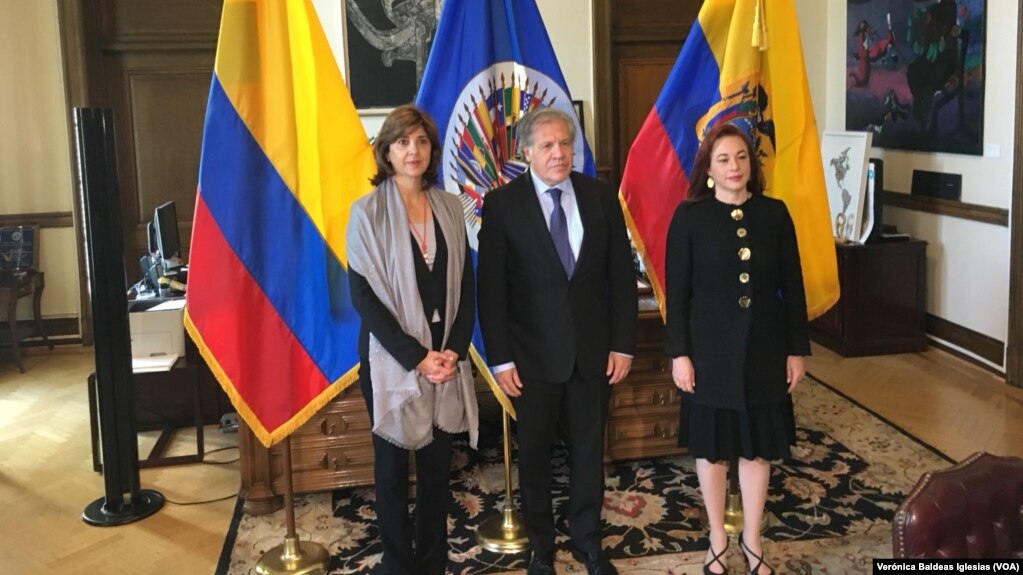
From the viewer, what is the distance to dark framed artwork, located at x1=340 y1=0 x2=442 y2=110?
252 inches

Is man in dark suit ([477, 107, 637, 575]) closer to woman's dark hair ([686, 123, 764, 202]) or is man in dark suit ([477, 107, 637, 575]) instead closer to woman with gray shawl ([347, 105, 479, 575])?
woman with gray shawl ([347, 105, 479, 575])

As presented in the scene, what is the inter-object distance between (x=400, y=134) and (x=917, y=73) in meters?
4.51

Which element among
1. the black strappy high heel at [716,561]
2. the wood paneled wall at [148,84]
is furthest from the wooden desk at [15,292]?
the black strappy high heel at [716,561]

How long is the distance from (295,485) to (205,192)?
130cm

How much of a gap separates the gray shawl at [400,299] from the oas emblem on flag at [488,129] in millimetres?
474

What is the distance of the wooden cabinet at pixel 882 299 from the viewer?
18.7ft

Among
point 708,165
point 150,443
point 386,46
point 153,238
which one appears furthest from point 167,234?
point 708,165

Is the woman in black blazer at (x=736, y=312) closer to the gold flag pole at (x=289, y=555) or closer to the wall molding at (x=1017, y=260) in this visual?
the gold flag pole at (x=289, y=555)

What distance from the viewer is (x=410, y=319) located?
8.62ft

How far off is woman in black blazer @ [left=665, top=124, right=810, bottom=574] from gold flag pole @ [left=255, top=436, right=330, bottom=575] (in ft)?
4.46

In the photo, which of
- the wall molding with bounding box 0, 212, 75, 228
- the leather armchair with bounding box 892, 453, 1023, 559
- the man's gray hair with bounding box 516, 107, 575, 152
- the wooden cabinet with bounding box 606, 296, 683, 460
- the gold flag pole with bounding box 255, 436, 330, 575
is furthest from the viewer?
the wall molding with bounding box 0, 212, 75, 228

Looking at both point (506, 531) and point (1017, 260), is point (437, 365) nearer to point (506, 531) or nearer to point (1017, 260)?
point (506, 531)

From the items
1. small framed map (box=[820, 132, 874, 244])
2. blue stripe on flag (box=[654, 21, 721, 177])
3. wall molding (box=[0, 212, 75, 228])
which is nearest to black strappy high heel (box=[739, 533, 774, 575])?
blue stripe on flag (box=[654, 21, 721, 177])

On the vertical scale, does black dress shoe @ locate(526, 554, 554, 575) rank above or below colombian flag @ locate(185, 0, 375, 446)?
below
